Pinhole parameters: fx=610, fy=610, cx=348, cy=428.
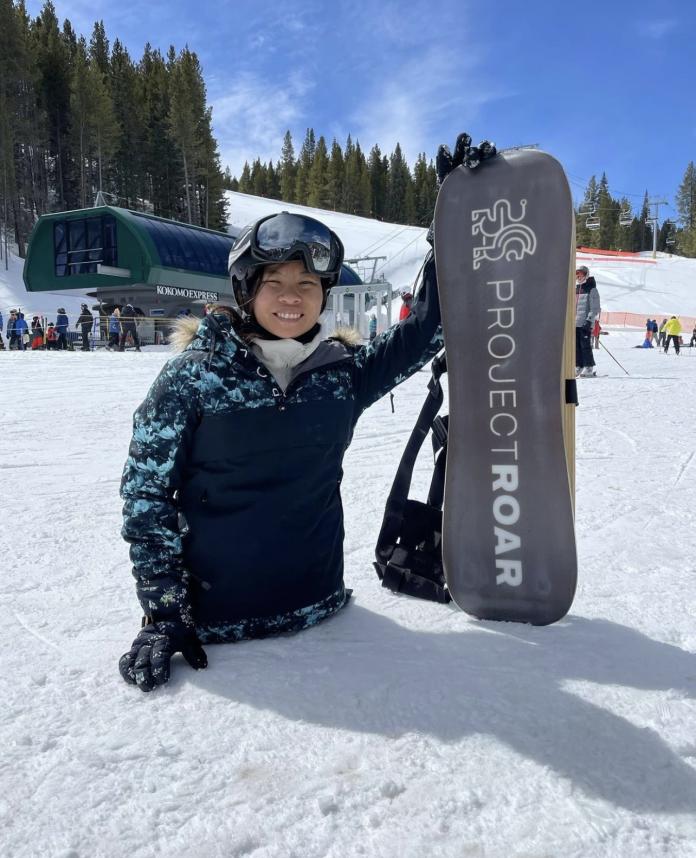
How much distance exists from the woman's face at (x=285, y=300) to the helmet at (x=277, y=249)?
23 mm

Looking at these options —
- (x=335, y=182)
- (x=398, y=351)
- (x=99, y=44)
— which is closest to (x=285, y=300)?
(x=398, y=351)

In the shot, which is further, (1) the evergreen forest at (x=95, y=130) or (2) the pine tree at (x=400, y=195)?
(2) the pine tree at (x=400, y=195)

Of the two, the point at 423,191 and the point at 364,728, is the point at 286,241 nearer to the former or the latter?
the point at 364,728

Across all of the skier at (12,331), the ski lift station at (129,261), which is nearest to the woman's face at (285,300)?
the skier at (12,331)

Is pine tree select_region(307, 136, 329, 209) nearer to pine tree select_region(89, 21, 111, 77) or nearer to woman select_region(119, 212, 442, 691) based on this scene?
pine tree select_region(89, 21, 111, 77)

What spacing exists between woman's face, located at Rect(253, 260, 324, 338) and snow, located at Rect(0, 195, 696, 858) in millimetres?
784

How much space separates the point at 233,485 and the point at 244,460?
0.22 ft

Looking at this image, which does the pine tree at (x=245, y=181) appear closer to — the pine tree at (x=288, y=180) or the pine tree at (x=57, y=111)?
the pine tree at (x=288, y=180)

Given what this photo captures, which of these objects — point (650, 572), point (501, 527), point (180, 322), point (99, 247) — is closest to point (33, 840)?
point (180, 322)

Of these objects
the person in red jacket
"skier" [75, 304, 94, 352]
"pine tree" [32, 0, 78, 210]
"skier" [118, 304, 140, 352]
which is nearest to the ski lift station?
"skier" [75, 304, 94, 352]

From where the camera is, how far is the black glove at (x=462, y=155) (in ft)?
5.56

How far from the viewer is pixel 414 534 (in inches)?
73.9

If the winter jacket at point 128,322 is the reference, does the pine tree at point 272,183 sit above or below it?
above

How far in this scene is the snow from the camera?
0.93 metres
